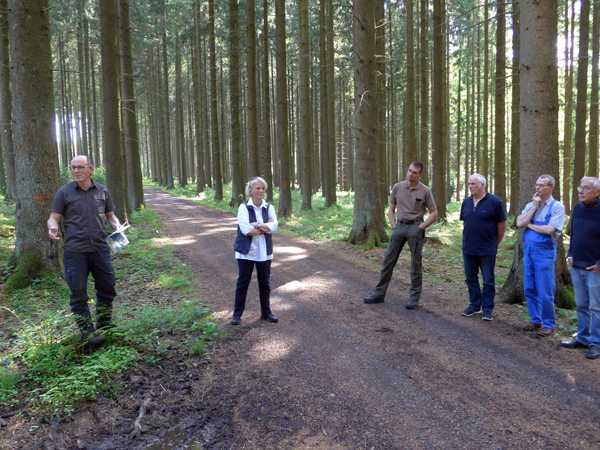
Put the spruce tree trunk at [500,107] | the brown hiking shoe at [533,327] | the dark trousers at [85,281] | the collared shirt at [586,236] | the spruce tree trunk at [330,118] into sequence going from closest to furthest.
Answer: the dark trousers at [85,281], the collared shirt at [586,236], the brown hiking shoe at [533,327], the spruce tree trunk at [500,107], the spruce tree trunk at [330,118]

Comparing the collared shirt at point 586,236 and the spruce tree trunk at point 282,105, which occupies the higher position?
the spruce tree trunk at point 282,105

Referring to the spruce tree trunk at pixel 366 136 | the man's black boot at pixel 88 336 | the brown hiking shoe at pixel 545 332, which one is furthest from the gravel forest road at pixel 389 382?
the spruce tree trunk at pixel 366 136

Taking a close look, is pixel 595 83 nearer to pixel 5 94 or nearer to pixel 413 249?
pixel 413 249

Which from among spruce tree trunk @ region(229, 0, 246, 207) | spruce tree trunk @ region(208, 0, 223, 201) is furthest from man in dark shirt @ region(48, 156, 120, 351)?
spruce tree trunk @ region(208, 0, 223, 201)

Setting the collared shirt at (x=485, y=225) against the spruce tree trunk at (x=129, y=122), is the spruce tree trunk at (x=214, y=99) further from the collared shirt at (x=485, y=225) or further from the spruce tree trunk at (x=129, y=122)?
the collared shirt at (x=485, y=225)

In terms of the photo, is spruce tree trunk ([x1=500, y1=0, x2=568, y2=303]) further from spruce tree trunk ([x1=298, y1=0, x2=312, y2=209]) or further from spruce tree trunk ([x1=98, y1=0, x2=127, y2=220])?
spruce tree trunk ([x1=298, y1=0, x2=312, y2=209])

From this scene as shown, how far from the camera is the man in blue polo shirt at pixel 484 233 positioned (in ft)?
22.7

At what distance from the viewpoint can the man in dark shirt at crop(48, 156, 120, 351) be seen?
5.31 meters

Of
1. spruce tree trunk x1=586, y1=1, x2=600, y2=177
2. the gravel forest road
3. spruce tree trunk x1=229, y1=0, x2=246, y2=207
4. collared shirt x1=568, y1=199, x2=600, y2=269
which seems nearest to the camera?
the gravel forest road

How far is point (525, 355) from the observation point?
5.54 m

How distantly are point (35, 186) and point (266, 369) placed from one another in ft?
19.1

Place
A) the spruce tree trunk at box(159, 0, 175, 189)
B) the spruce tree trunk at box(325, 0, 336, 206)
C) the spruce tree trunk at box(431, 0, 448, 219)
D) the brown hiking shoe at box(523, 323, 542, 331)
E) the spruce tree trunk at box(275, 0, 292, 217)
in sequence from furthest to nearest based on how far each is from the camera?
the spruce tree trunk at box(159, 0, 175, 189), the spruce tree trunk at box(325, 0, 336, 206), the spruce tree trunk at box(275, 0, 292, 217), the spruce tree trunk at box(431, 0, 448, 219), the brown hiking shoe at box(523, 323, 542, 331)

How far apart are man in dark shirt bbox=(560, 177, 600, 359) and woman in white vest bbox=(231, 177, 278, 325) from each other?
383cm

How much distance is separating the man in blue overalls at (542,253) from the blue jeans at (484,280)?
52cm
